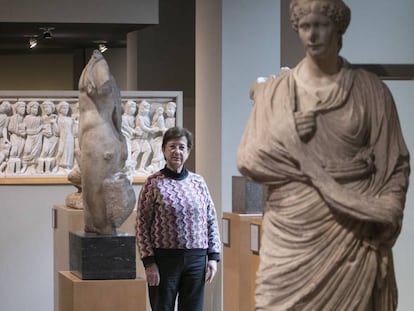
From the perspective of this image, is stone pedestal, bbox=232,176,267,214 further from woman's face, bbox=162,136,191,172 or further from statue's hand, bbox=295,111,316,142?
statue's hand, bbox=295,111,316,142

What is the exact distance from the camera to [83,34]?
1744cm

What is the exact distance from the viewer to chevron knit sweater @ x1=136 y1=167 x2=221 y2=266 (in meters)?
7.45

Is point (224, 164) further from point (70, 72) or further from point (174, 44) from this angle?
point (70, 72)

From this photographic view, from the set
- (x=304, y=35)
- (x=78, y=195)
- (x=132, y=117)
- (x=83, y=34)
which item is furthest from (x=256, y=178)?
(x=83, y=34)

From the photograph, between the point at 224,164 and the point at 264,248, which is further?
the point at 224,164

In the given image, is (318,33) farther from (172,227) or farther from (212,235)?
(212,235)

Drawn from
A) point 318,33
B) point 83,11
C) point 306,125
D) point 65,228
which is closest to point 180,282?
→ point 65,228

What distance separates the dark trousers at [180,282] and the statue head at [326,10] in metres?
3.28

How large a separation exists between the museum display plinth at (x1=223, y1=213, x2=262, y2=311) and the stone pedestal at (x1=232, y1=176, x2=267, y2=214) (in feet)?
0.20

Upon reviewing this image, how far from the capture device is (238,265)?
7598mm

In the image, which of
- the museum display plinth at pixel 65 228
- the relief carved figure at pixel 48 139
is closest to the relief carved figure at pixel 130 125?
the relief carved figure at pixel 48 139

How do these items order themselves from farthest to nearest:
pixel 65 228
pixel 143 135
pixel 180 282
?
pixel 143 135
pixel 65 228
pixel 180 282

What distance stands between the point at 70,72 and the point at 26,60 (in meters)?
0.91

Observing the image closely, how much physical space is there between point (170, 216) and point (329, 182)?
10.4 feet
